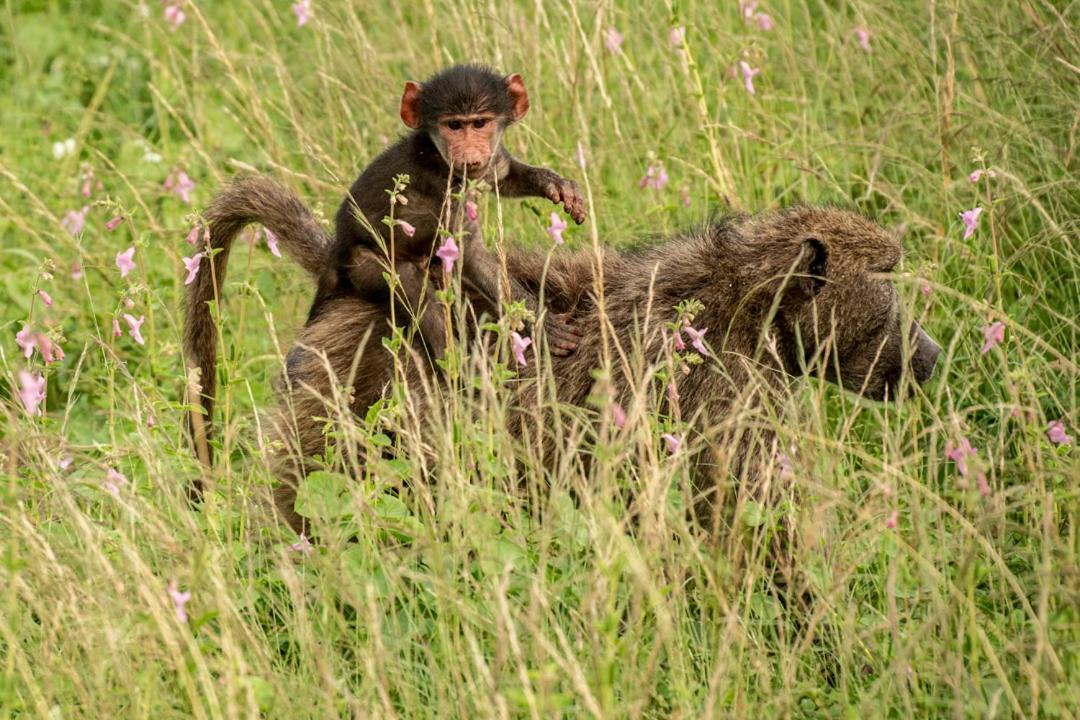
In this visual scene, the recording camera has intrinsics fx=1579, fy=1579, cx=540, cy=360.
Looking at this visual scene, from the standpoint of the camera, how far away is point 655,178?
6.02 m

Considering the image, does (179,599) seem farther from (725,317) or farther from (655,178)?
(655,178)

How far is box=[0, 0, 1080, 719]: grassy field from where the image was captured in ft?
10.4

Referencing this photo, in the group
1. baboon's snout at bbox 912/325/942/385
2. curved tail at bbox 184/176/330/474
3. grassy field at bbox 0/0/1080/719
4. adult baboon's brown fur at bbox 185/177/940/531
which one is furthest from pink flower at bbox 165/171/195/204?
baboon's snout at bbox 912/325/942/385

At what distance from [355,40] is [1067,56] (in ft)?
9.52

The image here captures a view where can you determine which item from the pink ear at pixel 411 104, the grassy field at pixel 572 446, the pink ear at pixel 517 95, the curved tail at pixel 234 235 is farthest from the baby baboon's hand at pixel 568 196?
the curved tail at pixel 234 235

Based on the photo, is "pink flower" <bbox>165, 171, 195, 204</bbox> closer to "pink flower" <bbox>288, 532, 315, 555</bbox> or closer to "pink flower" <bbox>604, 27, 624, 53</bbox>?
"pink flower" <bbox>604, 27, 624, 53</bbox>

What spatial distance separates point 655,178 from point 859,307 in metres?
1.69

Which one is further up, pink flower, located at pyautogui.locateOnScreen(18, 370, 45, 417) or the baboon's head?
pink flower, located at pyautogui.locateOnScreen(18, 370, 45, 417)

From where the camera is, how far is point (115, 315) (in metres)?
4.19

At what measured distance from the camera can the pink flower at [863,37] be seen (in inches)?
259

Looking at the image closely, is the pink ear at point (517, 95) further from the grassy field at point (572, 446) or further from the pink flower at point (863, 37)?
the pink flower at point (863, 37)

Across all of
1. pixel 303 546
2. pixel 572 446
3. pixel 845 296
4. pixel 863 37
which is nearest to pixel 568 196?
pixel 845 296

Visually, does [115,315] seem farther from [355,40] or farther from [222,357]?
[355,40]

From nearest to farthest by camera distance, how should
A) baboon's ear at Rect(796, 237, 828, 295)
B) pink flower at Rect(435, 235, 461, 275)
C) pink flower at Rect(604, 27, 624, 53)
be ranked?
pink flower at Rect(435, 235, 461, 275)
baboon's ear at Rect(796, 237, 828, 295)
pink flower at Rect(604, 27, 624, 53)
